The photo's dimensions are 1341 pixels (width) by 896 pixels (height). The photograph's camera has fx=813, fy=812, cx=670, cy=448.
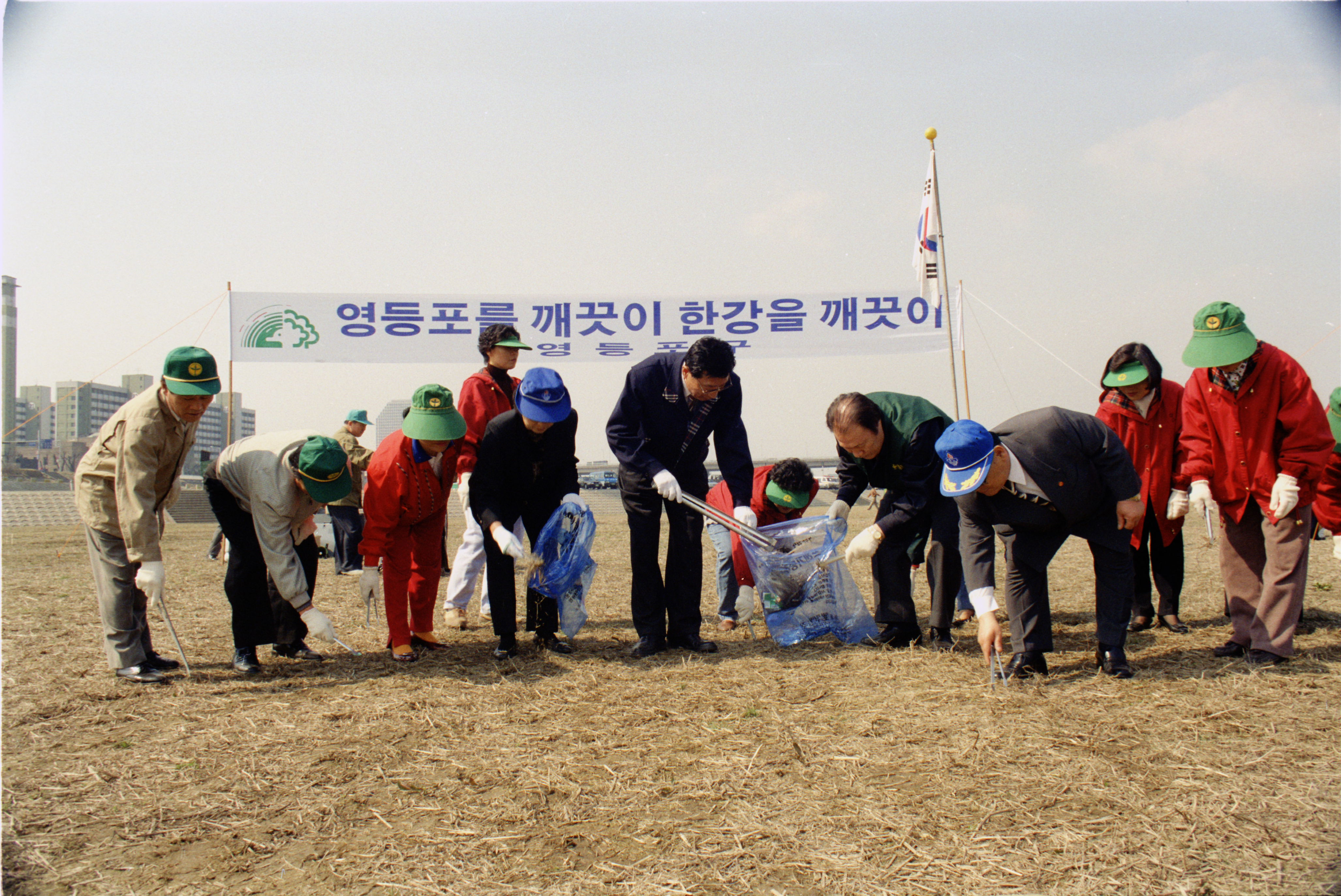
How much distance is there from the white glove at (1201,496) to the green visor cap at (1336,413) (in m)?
1.63

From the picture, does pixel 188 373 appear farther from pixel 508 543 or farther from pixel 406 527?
pixel 508 543

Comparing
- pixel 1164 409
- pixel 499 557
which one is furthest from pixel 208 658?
pixel 1164 409

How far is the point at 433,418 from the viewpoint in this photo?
396cm

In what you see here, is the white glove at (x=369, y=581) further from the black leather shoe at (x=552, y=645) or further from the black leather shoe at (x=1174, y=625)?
the black leather shoe at (x=1174, y=625)

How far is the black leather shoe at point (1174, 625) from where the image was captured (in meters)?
4.33

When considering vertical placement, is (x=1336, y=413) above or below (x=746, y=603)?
above

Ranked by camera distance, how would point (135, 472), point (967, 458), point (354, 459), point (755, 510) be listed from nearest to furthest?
1. point (967, 458)
2. point (135, 472)
3. point (755, 510)
4. point (354, 459)

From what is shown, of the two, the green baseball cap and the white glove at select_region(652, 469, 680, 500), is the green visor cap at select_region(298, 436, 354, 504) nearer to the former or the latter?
the white glove at select_region(652, 469, 680, 500)

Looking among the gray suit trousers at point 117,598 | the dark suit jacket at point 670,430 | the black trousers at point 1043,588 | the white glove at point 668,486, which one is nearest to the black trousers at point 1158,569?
the black trousers at point 1043,588

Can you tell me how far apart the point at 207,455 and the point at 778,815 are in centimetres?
858

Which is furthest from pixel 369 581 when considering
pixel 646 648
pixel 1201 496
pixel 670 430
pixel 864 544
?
pixel 1201 496

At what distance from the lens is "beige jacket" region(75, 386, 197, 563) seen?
3514mm

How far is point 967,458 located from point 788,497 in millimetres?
1558

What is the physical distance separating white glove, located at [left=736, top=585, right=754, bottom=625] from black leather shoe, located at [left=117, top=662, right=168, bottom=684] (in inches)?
112
